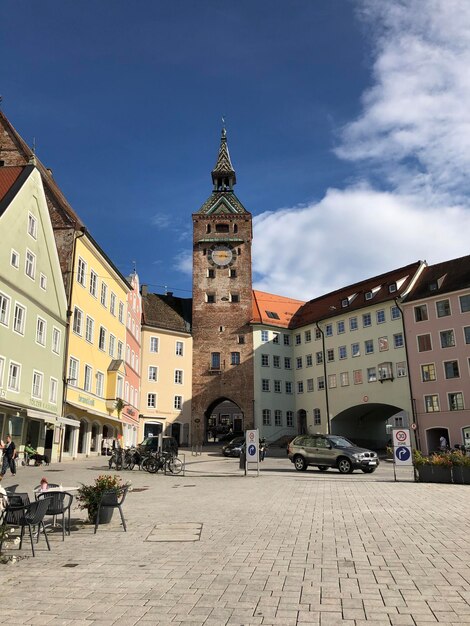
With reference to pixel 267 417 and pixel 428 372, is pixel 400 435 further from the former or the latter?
pixel 267 417

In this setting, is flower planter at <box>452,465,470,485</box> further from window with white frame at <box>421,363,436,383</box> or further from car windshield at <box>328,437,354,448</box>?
window with white frame at <box>421,363,436,383</box>

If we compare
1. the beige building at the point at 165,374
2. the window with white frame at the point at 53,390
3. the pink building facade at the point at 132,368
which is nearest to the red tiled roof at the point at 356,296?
the beige building at the point at 165,374

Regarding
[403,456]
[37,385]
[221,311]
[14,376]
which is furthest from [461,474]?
[221,311]

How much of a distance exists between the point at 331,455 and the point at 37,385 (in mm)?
16025

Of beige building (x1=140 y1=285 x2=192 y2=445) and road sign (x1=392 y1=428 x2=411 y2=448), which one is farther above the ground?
beige building (x1=140 y1=285 x2=192 y2=445)

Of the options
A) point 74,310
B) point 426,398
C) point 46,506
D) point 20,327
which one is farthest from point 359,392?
point 46,506

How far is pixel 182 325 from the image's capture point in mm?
59094

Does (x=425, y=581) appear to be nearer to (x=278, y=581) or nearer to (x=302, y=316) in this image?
(x=278, y=581)

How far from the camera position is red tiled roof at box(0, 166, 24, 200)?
3005 centimetres

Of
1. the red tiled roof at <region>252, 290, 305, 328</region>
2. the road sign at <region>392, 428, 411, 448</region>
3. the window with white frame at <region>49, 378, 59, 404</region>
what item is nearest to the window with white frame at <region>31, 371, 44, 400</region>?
the window with white frame at <region>49, 378, 59, 404</region>

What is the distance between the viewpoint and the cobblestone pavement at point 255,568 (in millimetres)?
5672

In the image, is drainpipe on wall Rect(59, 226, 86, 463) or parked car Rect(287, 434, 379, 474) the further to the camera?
drainpipe on wall Rect(59, 226, 86, 463)

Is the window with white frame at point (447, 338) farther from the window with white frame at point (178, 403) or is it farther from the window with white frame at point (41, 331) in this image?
the window with white frame at point (41, 331)

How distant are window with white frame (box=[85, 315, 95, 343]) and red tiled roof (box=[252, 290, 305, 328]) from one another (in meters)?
24.3
